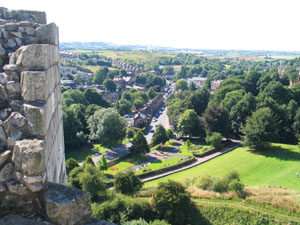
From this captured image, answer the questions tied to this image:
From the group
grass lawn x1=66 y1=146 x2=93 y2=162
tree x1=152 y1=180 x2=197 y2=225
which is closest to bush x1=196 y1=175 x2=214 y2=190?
tree x1=152 y1=180 x2=197 y2=225

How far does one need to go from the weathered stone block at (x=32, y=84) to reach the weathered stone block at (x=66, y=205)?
138 cm

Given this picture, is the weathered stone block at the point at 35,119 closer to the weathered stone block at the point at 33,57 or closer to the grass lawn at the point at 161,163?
the weathered stone block at the point at 33,57

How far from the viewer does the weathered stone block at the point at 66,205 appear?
3.51 meters

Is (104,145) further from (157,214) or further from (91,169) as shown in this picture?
(157,214)

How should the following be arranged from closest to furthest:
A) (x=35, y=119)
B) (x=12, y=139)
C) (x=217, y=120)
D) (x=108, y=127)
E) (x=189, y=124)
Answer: (x=12, y=139)
(x=35, y=119)
(x=108, y=127)
(x=217, y=120)
(x=189, y=124)

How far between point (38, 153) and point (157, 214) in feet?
56.2

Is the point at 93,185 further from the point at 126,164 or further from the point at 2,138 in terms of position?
the point at 2,138

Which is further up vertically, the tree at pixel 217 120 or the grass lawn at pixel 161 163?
the tree at pixel 217 120

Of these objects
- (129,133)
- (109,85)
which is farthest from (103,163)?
(109,85)

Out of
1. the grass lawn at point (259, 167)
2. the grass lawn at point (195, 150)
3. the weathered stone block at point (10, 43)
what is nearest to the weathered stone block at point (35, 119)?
the weathered stone block at point (10, 43)

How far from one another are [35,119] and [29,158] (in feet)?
2.15

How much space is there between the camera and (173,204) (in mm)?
17906

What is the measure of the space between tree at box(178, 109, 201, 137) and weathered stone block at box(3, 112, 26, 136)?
43.1 m

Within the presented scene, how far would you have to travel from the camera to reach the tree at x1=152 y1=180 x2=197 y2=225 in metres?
17.8
